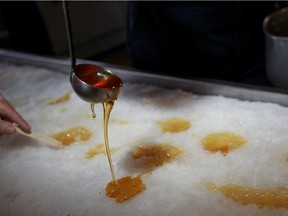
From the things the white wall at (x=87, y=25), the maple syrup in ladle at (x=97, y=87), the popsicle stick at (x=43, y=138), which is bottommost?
the white wall at (x=87, y=25)

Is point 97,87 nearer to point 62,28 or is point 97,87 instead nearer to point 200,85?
point 200,85

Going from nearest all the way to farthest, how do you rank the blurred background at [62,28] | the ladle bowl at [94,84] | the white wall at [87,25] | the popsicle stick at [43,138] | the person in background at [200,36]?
the ladle bowl at [94,84] < the popsicle stick at [43,138] < the person in background at [200,36] < the blurred background at [62,28] < the white wall at [87,25]

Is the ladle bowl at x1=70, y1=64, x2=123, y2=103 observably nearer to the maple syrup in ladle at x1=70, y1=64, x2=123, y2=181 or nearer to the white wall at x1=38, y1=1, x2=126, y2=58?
the maple syrup in ladle at x1=70, y1=64, x2=123, y2=181

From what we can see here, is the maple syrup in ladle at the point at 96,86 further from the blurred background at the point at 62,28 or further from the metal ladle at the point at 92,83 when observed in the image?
the blurred background at the point at 62,28

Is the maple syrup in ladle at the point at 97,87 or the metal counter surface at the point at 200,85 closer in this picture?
the maple syrup in ladle at the point at 97,87

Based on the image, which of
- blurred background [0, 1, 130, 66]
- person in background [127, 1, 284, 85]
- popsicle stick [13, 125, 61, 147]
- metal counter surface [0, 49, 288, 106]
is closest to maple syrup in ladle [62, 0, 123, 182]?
popsicle stick [13, 125, 61, 147]

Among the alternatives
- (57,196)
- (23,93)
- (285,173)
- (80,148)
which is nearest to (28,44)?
(23,93)

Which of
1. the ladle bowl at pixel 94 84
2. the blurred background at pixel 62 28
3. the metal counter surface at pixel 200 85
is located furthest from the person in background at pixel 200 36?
the blurred background at pixel 62 28
